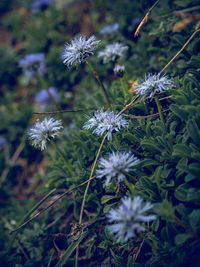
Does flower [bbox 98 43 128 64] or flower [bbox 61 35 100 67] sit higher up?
flower [bbox 98 43 128 64]

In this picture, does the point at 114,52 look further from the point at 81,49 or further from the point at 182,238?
the point at 182,238

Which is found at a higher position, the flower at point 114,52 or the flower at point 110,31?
the flower at point 110,31

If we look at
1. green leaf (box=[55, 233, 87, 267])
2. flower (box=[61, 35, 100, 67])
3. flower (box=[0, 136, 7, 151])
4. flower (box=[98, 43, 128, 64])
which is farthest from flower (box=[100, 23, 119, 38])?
green leaf (box=[55, 233, 87, 267])

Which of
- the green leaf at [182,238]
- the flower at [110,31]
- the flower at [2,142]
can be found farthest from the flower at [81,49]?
the flower at [2,142]

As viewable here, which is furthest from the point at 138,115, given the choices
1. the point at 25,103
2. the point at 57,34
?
the point at 57,34

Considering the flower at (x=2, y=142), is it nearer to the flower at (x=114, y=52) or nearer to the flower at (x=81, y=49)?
the flower at (x=114, y=52)

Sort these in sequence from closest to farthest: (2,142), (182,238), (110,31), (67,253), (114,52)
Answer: (182,238)
(67,253)
(114,52)
(110,31)
(2,142)

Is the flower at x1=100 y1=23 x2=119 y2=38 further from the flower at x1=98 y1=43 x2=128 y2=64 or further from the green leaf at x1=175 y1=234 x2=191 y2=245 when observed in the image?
the green leaf at x1=175 y1=234 x2=191 y2=245

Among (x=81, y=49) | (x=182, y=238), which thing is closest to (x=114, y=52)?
(x=81, y=49)

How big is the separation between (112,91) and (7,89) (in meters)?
3.50

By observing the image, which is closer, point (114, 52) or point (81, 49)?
point (81, 49)

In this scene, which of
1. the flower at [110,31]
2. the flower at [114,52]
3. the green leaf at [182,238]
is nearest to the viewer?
the green leaf at [182,238]

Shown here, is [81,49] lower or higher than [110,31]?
lower

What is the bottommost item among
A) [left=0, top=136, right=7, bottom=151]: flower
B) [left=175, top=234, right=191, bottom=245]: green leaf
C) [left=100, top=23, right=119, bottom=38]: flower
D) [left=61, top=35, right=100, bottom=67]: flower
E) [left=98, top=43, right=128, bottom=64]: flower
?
[left=175, top=234, right=191, bottom=245]: green leaf
